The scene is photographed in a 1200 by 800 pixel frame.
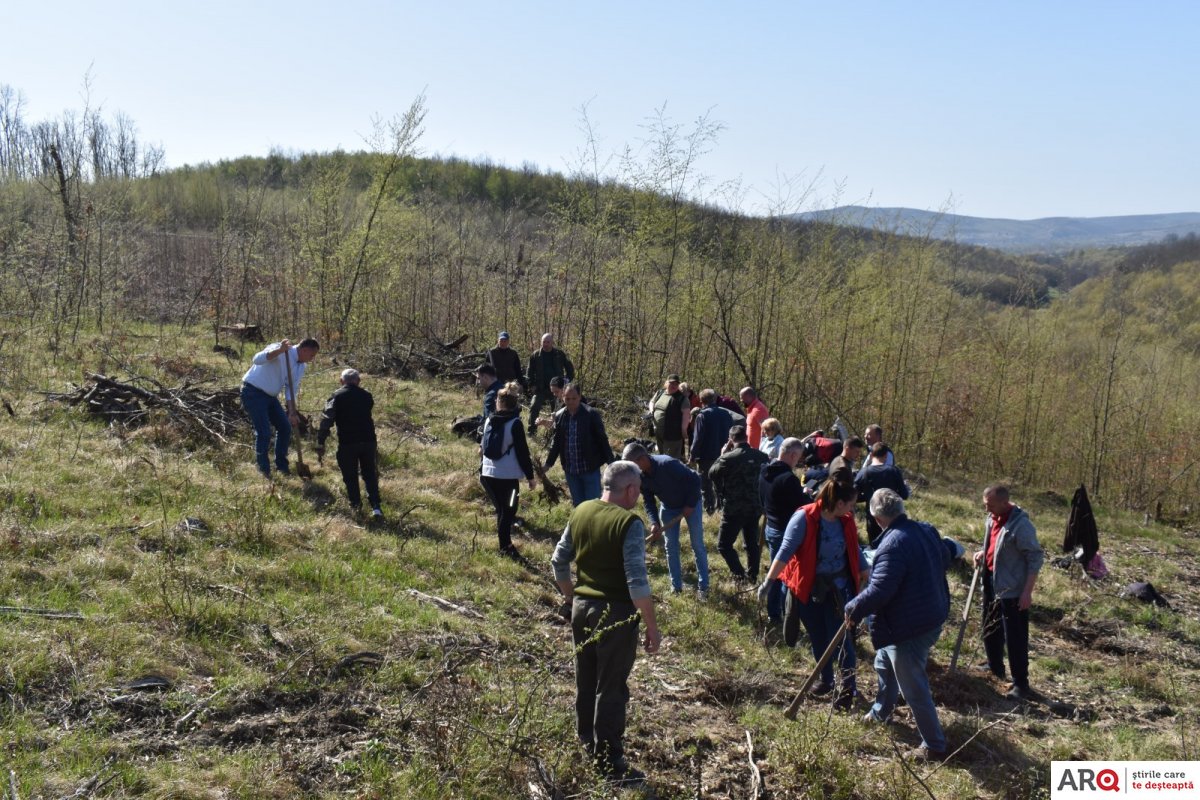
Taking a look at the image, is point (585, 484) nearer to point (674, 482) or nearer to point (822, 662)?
point (674, 482)

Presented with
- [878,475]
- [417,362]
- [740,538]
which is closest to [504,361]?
[740,538]

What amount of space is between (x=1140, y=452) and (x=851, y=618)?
577 inches

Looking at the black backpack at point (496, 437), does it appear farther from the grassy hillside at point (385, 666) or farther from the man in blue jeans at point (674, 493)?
the man in blue jeans at point (674, 493)


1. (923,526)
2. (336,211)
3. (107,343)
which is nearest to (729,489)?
(923,526)

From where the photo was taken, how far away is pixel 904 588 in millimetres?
4117

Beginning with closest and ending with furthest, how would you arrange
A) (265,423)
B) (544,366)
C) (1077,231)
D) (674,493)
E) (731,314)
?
(674,493)
(265,423)
(544,366)
(731,314)
(1077,231)

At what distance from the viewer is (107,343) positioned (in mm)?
13117

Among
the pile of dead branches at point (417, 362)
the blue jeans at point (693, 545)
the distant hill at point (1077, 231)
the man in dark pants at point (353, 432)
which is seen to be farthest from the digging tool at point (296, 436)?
the distant hill at point (1077, 231)

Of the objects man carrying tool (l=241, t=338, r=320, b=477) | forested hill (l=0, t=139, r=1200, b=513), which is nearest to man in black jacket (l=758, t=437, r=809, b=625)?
man carrying tool (l=241, t=338, r=320, b=477)

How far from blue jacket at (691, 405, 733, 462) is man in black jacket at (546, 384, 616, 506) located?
57.6 inches

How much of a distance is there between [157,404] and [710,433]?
613 cm

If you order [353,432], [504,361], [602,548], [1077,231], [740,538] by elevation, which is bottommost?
[740,538]

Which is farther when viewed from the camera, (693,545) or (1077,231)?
(1077,231)

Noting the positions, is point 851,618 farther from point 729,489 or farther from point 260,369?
point 260,369
